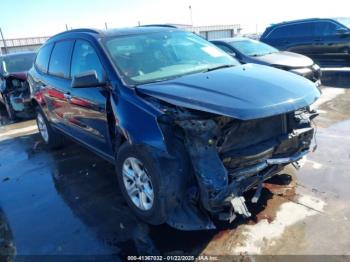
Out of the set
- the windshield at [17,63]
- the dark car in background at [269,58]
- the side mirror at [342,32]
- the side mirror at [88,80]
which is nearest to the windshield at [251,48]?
the dark car in background at [269,58]

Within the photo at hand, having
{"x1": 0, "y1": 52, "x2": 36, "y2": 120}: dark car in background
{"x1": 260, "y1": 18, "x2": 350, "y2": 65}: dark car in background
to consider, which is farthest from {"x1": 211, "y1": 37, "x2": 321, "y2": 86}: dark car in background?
{"x1": 0, "y1": 52, "x2": 36, "y2": 120}: dark car in background

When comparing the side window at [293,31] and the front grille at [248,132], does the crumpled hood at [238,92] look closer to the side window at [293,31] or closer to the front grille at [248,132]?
the front grille at [248,132]

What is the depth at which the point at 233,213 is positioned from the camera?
9.52 ft

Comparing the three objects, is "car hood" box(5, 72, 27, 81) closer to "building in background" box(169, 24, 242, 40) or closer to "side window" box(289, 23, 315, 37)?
"side window" box(289, 23, 315, 37)

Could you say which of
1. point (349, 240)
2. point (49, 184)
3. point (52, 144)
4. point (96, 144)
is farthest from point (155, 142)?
point (52, 144)

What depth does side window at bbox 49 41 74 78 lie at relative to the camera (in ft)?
15.1

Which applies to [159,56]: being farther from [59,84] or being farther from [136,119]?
[59,84]

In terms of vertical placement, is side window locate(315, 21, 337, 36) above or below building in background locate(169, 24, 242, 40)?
above

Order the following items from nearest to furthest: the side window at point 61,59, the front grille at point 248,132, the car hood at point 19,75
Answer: the front grille at point 248,132 < the side window at point 61,59 < the car hood at point 19,75

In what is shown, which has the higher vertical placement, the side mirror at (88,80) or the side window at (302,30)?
the side mirror at (88,80)

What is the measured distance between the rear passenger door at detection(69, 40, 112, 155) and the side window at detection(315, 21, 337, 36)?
9697mm

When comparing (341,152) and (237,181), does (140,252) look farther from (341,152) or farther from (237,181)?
(341,152)

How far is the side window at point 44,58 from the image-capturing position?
5520 millimetres

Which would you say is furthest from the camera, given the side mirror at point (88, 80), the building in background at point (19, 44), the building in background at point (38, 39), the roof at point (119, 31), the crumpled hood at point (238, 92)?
the building in background at point (38, 39)
